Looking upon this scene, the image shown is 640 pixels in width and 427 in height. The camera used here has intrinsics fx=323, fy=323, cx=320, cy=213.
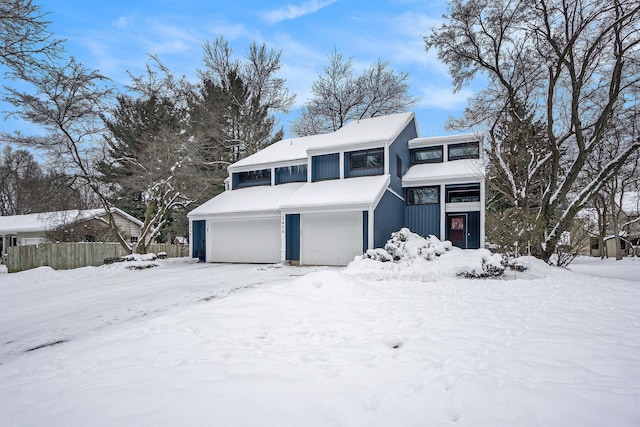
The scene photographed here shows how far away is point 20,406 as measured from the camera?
93.6 inches

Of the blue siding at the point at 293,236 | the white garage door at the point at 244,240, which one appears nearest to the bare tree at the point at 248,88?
the white garage door at the point at 244,240

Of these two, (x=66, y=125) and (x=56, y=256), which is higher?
(x=66, y=125)

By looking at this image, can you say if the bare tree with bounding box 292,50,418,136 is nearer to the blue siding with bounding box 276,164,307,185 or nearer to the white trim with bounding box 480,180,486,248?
the blue siding with bounding box 276,164,307,185

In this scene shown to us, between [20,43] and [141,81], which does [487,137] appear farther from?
[141,81]

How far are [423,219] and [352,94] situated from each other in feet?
39.8

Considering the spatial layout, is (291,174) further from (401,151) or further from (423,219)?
(423,219)

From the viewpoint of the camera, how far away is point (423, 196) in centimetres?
1487

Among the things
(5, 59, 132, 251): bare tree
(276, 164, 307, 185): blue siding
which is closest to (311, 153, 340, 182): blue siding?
(276, 164, 307, 185): blue siding

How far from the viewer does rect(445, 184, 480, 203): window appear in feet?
46.0

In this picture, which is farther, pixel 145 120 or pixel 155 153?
pixel 145 120

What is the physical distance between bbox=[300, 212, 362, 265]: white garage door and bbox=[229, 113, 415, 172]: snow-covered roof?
11.5 feet

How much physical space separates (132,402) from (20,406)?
0.88 m

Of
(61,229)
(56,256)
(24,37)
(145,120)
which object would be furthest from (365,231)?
(145,120)

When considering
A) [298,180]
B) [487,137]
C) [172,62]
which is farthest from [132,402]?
[172,62]
